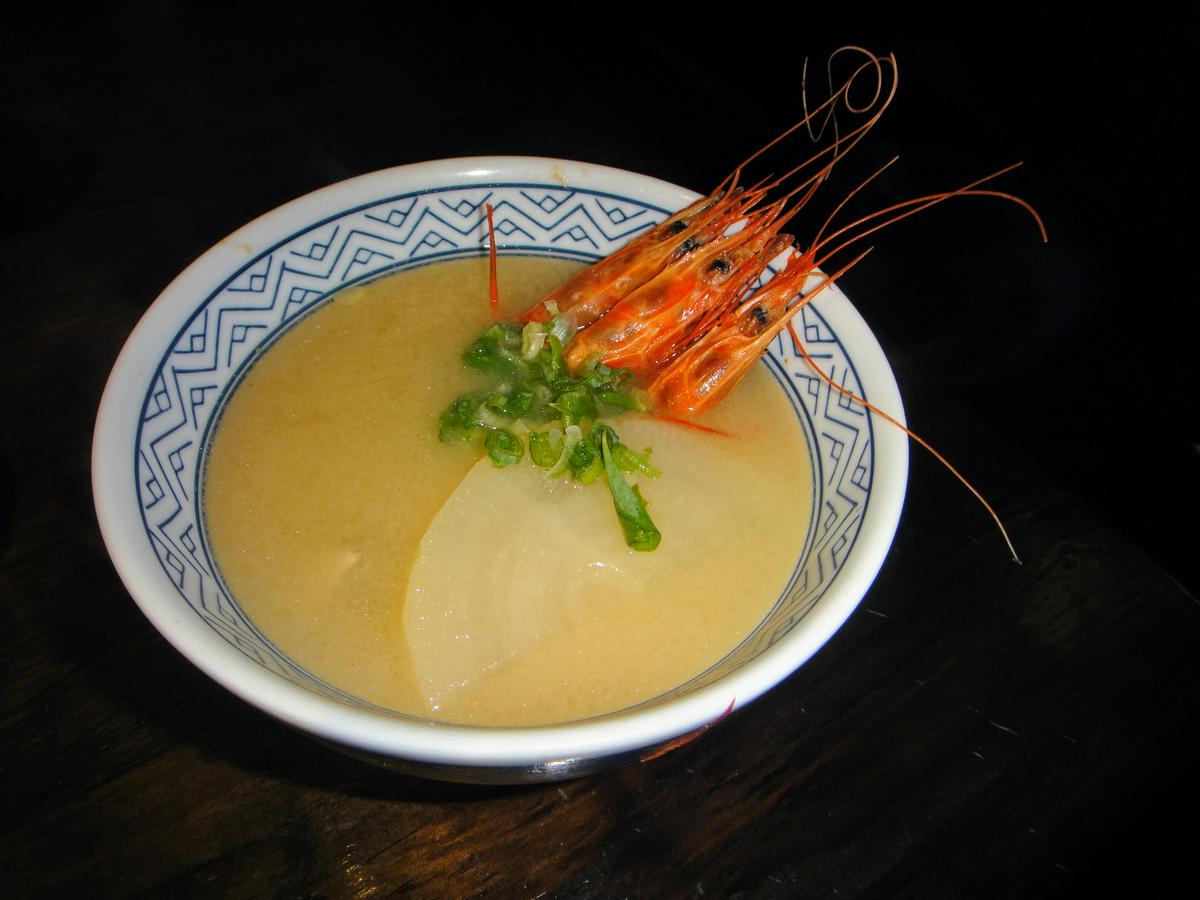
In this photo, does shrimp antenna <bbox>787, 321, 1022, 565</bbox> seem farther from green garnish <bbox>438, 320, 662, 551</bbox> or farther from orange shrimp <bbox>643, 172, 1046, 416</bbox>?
green garnish <bbox>438, 320, 662, 551</bbox>

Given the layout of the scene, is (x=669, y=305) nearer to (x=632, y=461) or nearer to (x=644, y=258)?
(x=644, y=258)

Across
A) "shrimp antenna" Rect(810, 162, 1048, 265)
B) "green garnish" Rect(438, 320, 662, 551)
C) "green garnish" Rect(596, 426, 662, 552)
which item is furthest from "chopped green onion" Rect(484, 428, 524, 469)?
"shrimp antenna" Rect(810, 162, 1048, 265)

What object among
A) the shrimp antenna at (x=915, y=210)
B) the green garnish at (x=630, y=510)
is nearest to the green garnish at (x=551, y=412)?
the green garnish at (x=630, y=510)

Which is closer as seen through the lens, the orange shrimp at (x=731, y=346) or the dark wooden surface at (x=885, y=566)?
the dark wooden surface at (x=885, y=566)

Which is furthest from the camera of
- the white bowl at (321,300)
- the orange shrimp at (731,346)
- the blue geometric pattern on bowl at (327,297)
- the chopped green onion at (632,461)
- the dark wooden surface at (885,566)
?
the orange shrimp at (731,346)

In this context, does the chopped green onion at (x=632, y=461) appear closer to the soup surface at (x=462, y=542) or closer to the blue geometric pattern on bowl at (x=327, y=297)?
the soup surface at (x=462, y=542)

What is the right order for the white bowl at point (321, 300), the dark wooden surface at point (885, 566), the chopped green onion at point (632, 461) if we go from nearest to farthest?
the white bowl at point (321, 300)
the dark wooden surface at point (885, 566)
the chopped green onion at point (632, 461)
